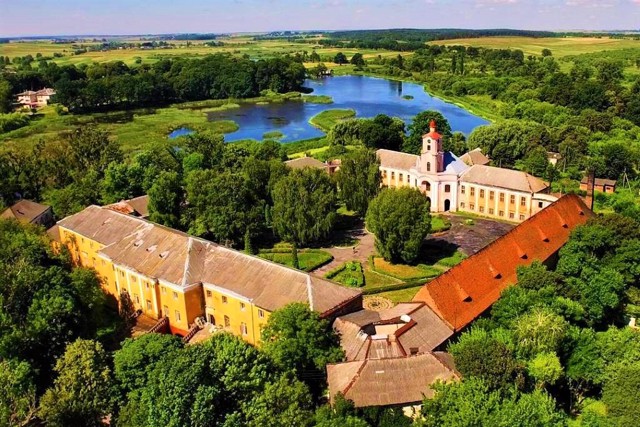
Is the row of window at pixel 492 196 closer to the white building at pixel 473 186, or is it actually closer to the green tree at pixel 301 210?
the white building at pixel 473 186

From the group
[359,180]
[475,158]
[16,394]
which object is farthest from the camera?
[475,158]

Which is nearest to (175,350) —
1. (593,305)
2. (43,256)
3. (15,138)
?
(43,256)

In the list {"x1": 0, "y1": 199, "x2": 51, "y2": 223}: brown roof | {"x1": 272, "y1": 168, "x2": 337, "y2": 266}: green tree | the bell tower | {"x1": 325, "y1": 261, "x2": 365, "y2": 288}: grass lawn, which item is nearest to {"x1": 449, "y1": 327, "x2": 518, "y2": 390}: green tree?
{"x1": 325, "y1": 261, "x2": 365, "y2": 288}: grass lawn

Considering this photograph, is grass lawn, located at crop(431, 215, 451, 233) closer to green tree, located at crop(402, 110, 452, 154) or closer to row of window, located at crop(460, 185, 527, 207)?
row of window, located at crop(460, 185, 527, 207)

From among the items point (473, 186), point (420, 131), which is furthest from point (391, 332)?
point (420, 131)

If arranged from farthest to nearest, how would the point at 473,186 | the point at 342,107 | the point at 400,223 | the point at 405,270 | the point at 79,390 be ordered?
1. the point at 342,107
2. the point at 473,186
3. the point at 405,270
4. the point at 400,223
5. the point at 79,390

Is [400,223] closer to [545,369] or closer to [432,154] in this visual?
[432,154]
